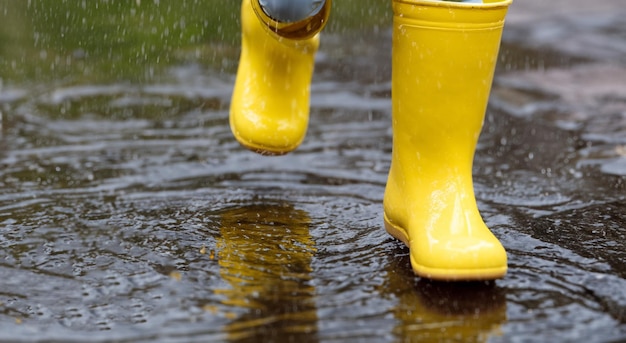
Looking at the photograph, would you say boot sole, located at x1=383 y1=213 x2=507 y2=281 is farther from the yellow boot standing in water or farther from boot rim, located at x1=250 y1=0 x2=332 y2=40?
boot rim, located at x1=250 y1=0 x2=332 y2=40

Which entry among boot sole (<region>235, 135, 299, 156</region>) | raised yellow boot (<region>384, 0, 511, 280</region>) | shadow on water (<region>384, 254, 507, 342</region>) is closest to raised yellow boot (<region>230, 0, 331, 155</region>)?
boot sole (<region>235, 135, 299, 156</region>)

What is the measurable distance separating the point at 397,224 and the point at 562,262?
338mm

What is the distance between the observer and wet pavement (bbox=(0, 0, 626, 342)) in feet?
5.43

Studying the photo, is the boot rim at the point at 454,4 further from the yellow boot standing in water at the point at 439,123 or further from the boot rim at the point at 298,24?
the boot rim at the point at 298,24

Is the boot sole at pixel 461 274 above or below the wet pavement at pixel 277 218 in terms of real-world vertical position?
above

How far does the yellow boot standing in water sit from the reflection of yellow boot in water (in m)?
0.22

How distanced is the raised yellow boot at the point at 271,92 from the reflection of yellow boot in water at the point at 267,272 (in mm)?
179

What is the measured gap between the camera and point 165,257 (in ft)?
6.45

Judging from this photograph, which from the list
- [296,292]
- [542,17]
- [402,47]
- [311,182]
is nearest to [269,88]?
[311,182]

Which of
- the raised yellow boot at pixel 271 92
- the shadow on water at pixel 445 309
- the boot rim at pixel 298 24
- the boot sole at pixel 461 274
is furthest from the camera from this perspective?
the raised yellow boot at pixel 271 92

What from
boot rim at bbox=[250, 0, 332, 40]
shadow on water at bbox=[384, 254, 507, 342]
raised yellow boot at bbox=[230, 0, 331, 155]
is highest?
boot rim at bbox=[250, 0, 332, 40]

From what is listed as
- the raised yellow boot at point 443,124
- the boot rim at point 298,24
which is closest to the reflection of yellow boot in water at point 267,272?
the raised yellow boot at point 443,124

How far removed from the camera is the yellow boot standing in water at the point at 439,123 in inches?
70.9

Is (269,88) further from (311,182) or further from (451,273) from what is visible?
(451,273)
